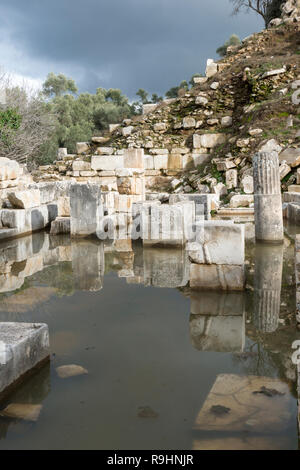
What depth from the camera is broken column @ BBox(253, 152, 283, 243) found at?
26.6 feet

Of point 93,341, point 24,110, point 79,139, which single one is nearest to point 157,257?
point 93,341

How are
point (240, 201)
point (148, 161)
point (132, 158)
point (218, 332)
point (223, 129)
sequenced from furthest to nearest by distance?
point (223, 129) → point (148, 161) → point (240, 201) → point (132, 158) → point (218, 332)

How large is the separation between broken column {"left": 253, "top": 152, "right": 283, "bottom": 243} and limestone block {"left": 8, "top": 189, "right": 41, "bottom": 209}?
5258 millimetres

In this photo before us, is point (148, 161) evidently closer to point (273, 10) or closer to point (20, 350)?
point (20, 350)

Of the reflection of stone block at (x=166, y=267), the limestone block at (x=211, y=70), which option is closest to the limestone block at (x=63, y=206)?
the reflection of stone block at (x=166, y=267)

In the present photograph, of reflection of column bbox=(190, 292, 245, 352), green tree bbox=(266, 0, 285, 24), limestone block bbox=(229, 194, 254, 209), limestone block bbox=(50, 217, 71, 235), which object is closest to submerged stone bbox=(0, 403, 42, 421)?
reflection of column bbox=(190, 292, 245, 352)

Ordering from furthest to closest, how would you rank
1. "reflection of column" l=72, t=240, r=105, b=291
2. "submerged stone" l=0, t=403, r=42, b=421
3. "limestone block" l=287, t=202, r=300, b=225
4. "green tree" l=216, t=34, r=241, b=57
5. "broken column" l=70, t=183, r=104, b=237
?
"green tree" l=216, t=34, r=241, b=57, "limestone block" l=287, t=202, r=300, b=225, "broken column" l=70, t=183, r=104, b=237, "reflection of column" l=72, t=240, r=105, b=291, "submerged stone" l=0, t=403, r=42, b=421

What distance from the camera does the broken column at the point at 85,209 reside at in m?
9.17

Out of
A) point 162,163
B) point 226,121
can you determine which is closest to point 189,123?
point 226,121

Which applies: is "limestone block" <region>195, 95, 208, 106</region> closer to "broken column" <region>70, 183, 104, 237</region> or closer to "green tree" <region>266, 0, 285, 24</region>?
"broken column" <region>70, 183, 104, 237</region>

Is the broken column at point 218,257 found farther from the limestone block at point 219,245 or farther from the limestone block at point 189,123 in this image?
the limestone block at point 189,123

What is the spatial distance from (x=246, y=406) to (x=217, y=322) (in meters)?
1.62

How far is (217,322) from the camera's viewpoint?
443 cm
